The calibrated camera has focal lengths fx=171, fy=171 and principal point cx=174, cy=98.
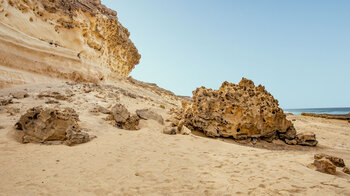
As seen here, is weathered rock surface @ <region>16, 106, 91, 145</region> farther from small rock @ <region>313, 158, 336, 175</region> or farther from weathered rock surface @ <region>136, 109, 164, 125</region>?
small rock @ <region>313, 158, 336, 175</region>

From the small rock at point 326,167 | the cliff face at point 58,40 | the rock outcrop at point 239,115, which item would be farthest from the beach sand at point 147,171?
the cliff face at point 58,40

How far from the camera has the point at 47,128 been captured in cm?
462

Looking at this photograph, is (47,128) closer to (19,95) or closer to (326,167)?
(19,95)

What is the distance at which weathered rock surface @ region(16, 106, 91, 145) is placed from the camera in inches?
176

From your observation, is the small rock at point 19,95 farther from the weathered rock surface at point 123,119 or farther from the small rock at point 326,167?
the small rock at point 326,167

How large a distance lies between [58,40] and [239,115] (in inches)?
561

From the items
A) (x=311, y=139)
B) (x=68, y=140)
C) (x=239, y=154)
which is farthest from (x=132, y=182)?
(x=311, y=139)

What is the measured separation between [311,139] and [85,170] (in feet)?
29.8

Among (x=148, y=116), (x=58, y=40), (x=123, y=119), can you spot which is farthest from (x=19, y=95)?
(x=58, y=40)

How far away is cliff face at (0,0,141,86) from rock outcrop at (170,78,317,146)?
9381mm

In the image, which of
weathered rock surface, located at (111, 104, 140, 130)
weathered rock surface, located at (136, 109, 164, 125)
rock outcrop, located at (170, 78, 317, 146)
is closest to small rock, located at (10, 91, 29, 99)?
weathered rock surface, located at (111, 104, 140, 130)

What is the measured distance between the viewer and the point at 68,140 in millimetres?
4520

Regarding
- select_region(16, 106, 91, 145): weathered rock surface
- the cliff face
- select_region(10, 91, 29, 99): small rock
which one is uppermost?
the cliff face

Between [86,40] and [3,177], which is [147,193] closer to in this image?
[3,177]
